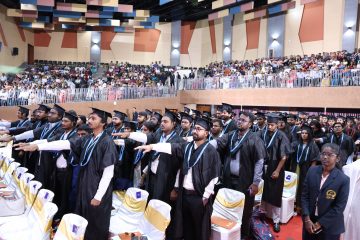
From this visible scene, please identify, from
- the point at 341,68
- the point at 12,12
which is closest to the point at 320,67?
the point at 341,68

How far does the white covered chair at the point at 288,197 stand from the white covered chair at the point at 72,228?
3733 mm

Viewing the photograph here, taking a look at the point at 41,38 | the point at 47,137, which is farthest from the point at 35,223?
the point at 41,38

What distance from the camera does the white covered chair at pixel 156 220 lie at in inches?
150

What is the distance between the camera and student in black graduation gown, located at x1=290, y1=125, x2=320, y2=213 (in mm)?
6449

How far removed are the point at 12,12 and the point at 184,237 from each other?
20.4 metres

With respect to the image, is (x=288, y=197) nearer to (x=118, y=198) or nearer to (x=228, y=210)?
(x=228, y=210)

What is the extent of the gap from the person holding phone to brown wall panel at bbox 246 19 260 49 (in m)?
22.1

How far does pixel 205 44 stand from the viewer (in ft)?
97.1

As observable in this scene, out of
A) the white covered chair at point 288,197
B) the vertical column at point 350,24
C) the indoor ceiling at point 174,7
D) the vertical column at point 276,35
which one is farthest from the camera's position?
the indoor ceiling at point 174,7

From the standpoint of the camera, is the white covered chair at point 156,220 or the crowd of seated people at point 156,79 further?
the crowd of seated people at point 156,79

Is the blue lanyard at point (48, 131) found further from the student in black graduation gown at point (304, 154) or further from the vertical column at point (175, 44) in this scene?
the vertical column at point (175, 44)

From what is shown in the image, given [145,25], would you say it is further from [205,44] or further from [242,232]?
[242,232]

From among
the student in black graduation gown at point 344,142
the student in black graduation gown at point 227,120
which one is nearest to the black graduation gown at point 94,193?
the student in black graduation gown at point 227,120

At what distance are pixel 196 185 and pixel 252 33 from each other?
2256 centimetres
